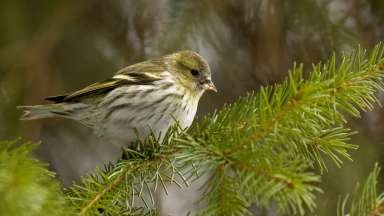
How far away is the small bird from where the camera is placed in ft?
8.59

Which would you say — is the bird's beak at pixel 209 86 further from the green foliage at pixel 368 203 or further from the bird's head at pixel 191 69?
the green foliage at pixel 368 203

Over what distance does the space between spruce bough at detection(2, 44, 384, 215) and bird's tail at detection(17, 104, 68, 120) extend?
0.79 meters

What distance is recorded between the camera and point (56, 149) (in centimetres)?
321

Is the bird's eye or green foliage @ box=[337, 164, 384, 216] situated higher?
the bird's eye

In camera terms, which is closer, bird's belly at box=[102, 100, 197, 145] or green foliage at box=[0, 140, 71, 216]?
green foliage at box=[0, 140, 71, 216]

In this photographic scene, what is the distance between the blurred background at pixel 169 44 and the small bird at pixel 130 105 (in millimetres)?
152

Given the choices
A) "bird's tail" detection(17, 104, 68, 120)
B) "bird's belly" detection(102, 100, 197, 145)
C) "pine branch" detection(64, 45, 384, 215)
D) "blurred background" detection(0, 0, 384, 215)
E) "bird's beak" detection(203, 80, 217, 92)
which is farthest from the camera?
"bird's beak" detection(203, 80, 217, 92)

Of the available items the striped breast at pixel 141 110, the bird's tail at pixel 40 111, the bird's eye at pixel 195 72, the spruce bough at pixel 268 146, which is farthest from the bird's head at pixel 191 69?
the spruce bough at pixel 268 146

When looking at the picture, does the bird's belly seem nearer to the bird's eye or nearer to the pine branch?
the bird's eye

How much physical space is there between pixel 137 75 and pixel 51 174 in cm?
154

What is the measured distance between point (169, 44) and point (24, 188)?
1744 millimetres

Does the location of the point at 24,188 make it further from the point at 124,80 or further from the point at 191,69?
the point at 191,69

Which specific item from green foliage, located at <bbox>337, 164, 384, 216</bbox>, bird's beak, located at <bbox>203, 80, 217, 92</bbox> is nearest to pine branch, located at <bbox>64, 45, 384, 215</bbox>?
green foliage, located at <bbox>337, 164, 384, 216</bbox>

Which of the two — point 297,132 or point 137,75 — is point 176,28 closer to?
point 137,75
